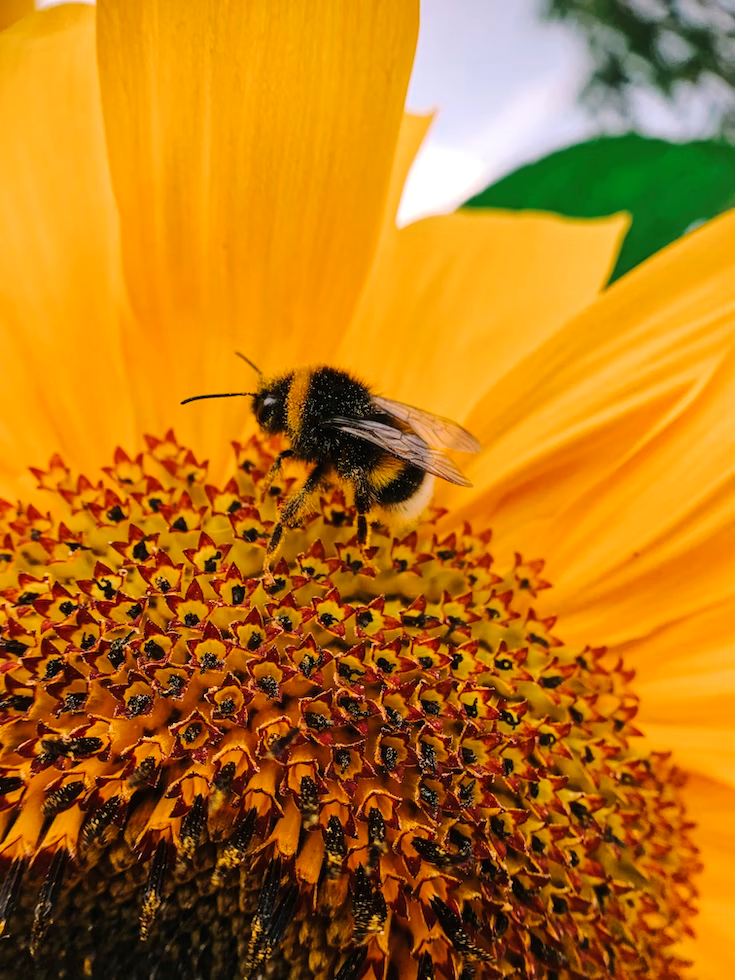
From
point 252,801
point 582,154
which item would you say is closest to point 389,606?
point 252,801

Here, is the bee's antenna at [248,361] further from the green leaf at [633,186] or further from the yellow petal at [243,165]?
the green leaf at [633,186]

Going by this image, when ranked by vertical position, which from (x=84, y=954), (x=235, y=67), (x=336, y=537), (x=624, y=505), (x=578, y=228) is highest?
(x=578, y=228)

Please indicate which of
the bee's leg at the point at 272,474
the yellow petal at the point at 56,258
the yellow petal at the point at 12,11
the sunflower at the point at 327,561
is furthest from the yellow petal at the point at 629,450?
the yellow petal at the point at 12,11

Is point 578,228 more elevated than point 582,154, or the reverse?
point 582,154

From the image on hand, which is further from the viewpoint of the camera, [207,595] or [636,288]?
[636,288]

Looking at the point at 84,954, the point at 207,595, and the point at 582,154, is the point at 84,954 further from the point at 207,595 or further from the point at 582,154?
the point at 582,154

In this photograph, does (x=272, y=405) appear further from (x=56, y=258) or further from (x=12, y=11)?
(x=12, y=11)

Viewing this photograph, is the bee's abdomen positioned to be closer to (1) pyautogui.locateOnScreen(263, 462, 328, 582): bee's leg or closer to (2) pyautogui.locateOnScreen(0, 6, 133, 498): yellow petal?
(1) pyautogui.locateOnScreen(263, 462, 328, 582): bee's leg
